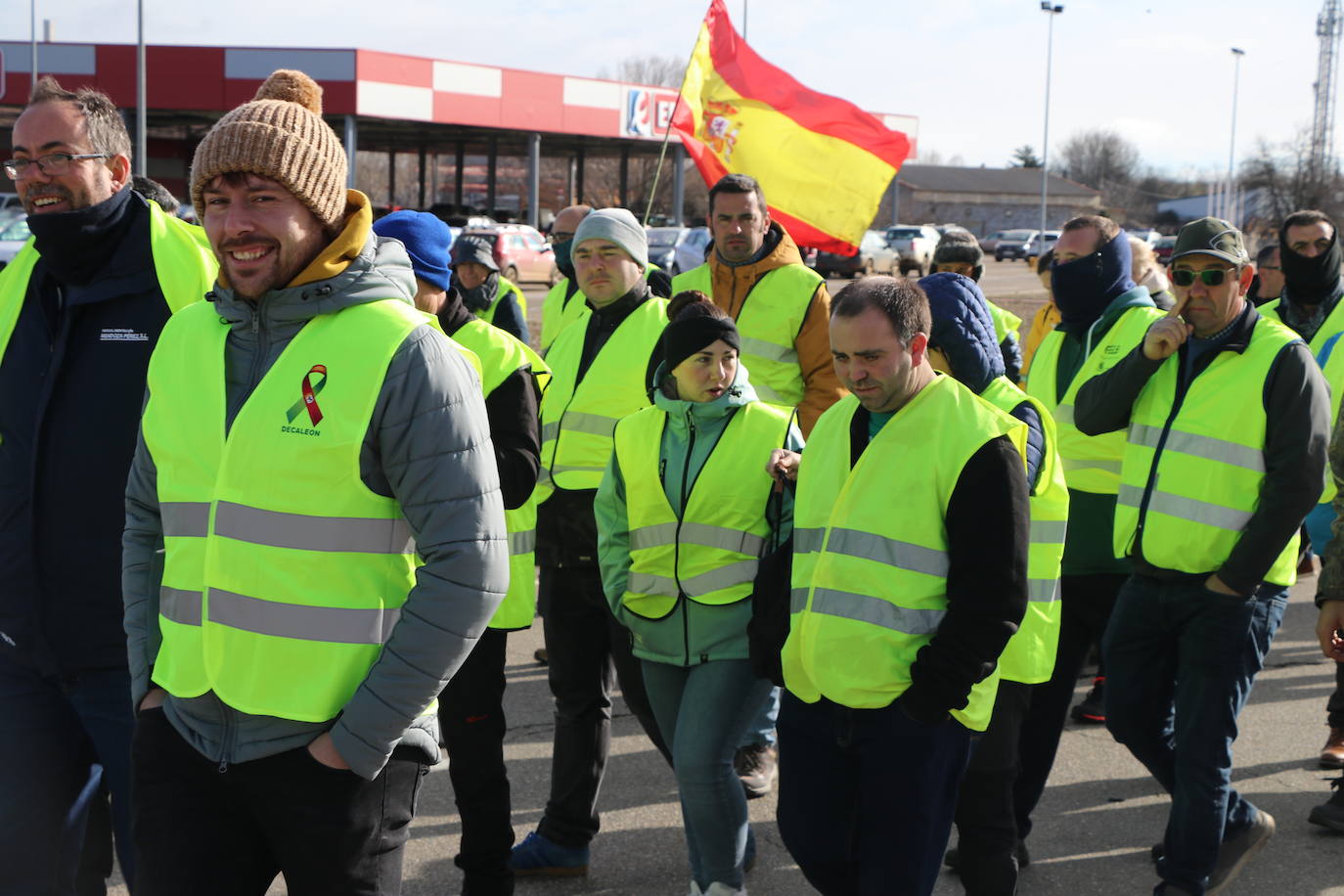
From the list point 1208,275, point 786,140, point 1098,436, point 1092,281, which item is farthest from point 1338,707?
point 786,140

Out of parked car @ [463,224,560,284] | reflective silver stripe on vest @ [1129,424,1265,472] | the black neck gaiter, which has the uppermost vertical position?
parked car @ [463,224,560,284]

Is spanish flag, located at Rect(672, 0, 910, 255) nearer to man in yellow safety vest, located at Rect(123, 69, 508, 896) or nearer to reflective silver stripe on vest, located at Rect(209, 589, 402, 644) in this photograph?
man in yellow safety vest, located at Rect(123, 69, 508, 896)

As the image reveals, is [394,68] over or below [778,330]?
over

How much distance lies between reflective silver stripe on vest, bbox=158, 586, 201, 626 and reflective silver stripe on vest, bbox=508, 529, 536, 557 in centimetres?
168

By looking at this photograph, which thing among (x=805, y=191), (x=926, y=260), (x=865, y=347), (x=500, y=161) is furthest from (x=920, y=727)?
(x=500, y=161)

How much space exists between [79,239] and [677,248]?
2865cm

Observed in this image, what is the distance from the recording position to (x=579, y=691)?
463cm

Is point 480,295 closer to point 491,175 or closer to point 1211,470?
point 1211,470

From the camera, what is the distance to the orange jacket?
565cm

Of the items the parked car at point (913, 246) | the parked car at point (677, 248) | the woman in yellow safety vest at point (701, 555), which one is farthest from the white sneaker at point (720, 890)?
the parked car at point (913, 246)

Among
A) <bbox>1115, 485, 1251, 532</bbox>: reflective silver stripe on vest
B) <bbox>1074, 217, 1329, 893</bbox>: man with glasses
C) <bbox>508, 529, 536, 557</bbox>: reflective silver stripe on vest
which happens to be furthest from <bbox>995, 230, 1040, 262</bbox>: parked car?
<bbox>508, 529, 536, 557</bbox>: reflective silver stripe on vest

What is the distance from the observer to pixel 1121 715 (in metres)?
4.42

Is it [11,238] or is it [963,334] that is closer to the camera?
[963,334]

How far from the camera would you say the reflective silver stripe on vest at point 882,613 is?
326cm
